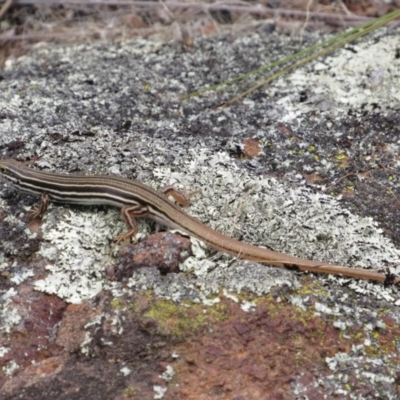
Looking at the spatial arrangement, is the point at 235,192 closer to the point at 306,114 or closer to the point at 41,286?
the point at 306,114

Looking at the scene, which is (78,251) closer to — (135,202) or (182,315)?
(135,202)

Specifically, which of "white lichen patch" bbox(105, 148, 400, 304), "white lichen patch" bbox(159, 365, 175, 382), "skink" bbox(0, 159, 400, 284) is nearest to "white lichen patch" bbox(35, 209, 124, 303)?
"skink" bbox(0, 159, 400, 284)

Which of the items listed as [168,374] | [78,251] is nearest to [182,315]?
[168,374]

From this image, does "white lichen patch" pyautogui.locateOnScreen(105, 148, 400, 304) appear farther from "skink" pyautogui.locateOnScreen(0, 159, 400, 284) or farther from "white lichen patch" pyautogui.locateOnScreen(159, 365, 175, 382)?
"white lichen patch" pyautogui.locateOnScreen(159, 365, 175, 382)

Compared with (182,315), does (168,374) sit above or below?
below

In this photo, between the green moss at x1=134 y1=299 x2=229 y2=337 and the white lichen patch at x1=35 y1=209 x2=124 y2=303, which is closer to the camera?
the green moss at x1=134 y1=299 x2=229 y2=337

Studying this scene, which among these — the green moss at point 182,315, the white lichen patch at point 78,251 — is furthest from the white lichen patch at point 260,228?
the white lichen patch at point 78,251

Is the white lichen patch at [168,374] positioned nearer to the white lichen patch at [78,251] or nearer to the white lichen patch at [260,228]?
the white lichen patch at [260,228]

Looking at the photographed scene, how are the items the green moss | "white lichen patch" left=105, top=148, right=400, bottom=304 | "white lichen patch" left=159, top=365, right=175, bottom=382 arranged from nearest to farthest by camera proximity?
1. "white lichen patch" left=159, top=365, right=175, bottom=382
2. the green moss
3. "white lichen patch" left=105, top=148, right=400, bottom=304
